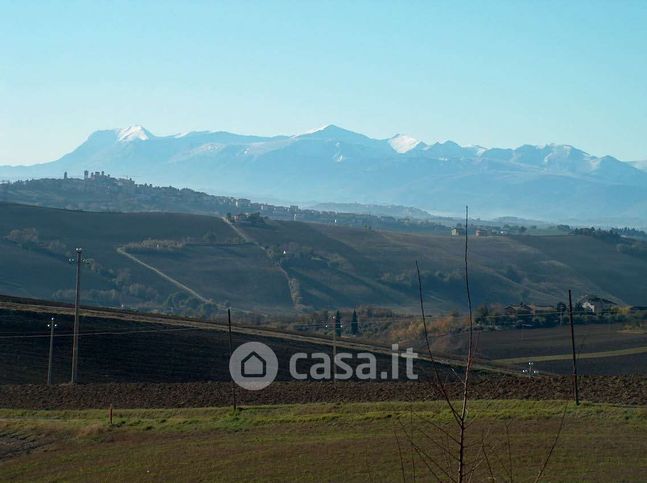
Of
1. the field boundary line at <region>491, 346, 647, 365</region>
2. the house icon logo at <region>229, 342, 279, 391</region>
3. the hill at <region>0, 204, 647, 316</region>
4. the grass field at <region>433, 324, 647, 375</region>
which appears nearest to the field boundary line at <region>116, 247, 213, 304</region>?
the hill at <region>0, 204, 647, 316</region>

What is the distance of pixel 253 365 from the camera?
3312 centimetres

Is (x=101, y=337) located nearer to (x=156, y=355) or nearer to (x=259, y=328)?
(x=156, y=355)

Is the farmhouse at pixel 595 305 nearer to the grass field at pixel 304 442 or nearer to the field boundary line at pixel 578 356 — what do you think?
the field boundary line at pixel 578 356

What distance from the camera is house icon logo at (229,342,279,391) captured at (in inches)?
1177

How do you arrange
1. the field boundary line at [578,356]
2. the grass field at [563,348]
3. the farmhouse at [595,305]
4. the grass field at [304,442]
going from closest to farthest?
1. the grass field at [304,442]
2. the grass field at [563,348]
3. the field boundary line at [578,356]
4. the farmhouse at [595,305]

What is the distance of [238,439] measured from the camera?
1953 cm

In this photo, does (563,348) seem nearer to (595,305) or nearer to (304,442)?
(595,305)

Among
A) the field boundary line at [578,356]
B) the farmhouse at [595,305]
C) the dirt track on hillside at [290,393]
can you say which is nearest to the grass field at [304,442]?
the dirt track on hillside at [290,393]

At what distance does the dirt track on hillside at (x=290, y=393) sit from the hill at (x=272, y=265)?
122 ft

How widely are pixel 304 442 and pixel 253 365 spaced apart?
563 inches

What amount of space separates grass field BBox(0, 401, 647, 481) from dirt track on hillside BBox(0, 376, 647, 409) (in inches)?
57.5

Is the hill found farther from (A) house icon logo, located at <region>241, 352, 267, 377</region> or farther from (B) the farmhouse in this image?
(A) house icon logo, located at <region>241, 352, 267, 377</region>

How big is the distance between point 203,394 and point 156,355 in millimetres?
9377

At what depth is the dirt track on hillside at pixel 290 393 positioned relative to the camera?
2283 cm
